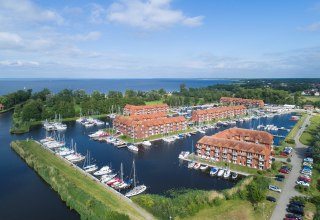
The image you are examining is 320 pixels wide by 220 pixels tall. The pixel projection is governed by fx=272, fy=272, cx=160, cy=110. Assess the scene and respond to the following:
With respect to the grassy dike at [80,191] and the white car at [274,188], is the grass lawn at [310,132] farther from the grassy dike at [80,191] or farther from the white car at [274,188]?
the grassy dike at [80,191]

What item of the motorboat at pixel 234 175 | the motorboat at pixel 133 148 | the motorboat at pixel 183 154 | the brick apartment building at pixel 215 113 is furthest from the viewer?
the brick apartment building at pixel 215 113

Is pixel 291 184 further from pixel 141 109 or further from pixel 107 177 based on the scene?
pixel 141 109

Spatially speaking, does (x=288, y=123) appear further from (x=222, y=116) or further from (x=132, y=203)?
(x=132, y=203)

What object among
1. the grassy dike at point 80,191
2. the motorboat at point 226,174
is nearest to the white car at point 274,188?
the motorboat at point 226,174

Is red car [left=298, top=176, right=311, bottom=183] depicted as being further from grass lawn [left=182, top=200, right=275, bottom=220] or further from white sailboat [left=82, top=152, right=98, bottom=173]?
white sailboat [left=82, top=152, right=98, bottom=173]

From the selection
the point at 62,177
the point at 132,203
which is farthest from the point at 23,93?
the point at 132,203

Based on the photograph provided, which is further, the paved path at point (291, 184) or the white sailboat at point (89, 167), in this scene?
the white sailboat at point (89, 167)

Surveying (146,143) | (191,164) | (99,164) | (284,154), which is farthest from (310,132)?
(99,164)
